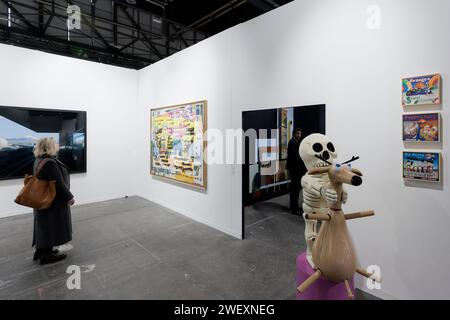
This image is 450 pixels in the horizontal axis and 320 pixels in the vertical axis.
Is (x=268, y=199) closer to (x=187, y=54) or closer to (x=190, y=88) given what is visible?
(x=190, y=88)

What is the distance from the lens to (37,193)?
251 centimetres

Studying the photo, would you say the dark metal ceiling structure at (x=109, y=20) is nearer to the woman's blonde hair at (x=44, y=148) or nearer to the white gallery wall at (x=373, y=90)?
the white gallery wall at (x=373, y=90)

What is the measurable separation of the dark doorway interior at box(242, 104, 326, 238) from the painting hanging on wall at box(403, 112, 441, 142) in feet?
9.07

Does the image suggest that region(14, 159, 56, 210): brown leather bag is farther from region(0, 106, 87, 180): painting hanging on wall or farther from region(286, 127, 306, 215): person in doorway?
region(286, 127, 306, 215): person in doorway

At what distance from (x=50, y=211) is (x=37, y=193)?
0.27 metres

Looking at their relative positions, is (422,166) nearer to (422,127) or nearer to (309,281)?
(422,127)

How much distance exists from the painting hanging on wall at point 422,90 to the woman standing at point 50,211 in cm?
347

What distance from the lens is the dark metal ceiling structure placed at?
4484 millimetres

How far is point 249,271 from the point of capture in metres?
2.56

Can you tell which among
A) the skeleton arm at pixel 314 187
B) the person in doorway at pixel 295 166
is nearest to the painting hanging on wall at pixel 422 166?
the skeleton arm at pixel 314 187

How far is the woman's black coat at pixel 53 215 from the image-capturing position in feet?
8.51

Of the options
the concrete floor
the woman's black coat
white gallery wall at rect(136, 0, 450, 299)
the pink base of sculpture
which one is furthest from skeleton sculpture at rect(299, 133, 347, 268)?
the woman's black coat
